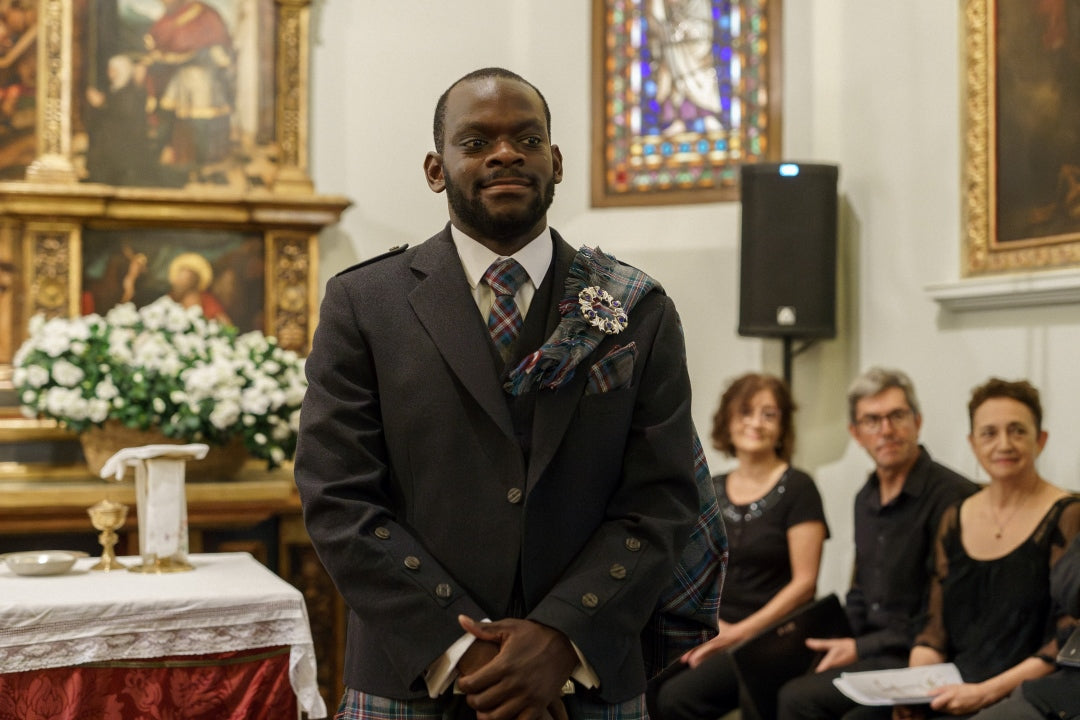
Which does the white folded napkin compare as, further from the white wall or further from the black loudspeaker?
the black loudspeaker

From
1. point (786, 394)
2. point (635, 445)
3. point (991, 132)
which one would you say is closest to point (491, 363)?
point (635, 445)

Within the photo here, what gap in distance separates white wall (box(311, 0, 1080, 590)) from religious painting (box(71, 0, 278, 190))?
1.02ft

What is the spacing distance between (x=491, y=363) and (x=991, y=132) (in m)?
3.68

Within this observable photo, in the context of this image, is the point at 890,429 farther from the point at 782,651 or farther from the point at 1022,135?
the point at 1022,135

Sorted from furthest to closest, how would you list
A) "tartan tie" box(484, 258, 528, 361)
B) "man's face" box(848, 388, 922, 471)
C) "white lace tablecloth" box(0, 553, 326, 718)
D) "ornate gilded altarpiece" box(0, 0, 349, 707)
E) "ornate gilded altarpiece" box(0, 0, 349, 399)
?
"ornate gilded altarpiece" box(0, 0, 349, 399) < "ornate gilded altarpiece" box(0, 0, 349, 707) < "man's face" box(848, 388, 922, 471) < "white lace tablecloth" box(0, 553, 326, 718) < "tartan tie" box(484, 258, 528, 361)

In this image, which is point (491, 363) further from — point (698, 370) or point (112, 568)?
point (698, 370)

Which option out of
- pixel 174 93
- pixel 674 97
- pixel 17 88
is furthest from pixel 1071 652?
pixel 17 88

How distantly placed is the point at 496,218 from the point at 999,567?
243 centimetres

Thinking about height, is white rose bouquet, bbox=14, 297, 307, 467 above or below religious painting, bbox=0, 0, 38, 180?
below

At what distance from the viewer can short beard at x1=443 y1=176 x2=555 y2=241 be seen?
1.70 meters

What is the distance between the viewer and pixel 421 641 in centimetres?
158

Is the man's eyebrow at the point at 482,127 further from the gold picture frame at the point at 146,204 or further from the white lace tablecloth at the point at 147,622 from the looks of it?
the gold picture frame at the point at 146,204

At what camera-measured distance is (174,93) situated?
5426 millimetres

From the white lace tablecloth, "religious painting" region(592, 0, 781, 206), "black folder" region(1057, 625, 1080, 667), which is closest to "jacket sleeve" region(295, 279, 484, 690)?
the white lace tablecloth
